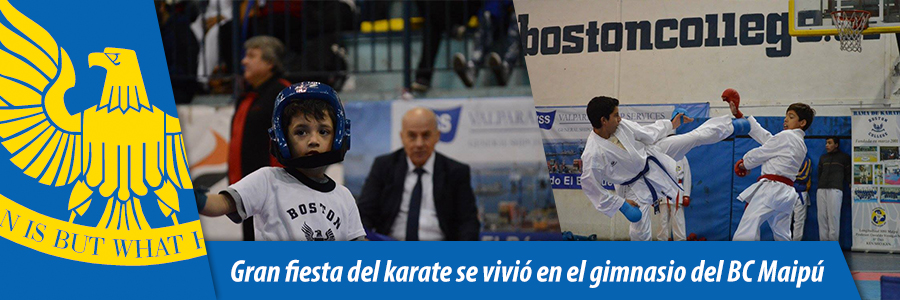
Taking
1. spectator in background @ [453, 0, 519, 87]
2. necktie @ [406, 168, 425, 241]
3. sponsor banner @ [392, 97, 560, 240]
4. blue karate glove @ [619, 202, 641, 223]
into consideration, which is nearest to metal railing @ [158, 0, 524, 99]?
spectator in background @ [453, 0, 519, 87]

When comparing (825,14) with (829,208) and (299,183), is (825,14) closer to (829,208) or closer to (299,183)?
(829,208)

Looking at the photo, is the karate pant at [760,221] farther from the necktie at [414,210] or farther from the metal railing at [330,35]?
the metal railing at [330,35]

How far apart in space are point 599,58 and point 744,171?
0.74 m

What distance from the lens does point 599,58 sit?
12.0 ft

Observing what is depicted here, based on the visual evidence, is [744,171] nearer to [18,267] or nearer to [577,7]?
[577,7]

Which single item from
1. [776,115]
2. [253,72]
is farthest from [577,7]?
[253,72]

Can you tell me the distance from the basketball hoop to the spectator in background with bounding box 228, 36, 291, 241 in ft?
7.35

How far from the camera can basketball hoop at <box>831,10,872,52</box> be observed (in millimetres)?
3389

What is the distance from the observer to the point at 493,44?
5.68 meters

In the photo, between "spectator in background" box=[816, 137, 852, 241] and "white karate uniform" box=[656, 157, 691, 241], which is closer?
"spectator in background" box=[816, 137, 852, 241]

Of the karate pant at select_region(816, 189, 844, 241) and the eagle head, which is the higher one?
the eagle head

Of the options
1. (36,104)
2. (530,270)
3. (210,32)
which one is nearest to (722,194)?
(530,270)

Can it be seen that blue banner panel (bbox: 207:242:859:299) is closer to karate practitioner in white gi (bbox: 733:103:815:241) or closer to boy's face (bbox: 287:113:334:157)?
boy's face (bbox: 287:113:334:157)

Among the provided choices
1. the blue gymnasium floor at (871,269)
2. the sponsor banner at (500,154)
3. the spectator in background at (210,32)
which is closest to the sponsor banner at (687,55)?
the blue gymnasium floor at (871,269)
